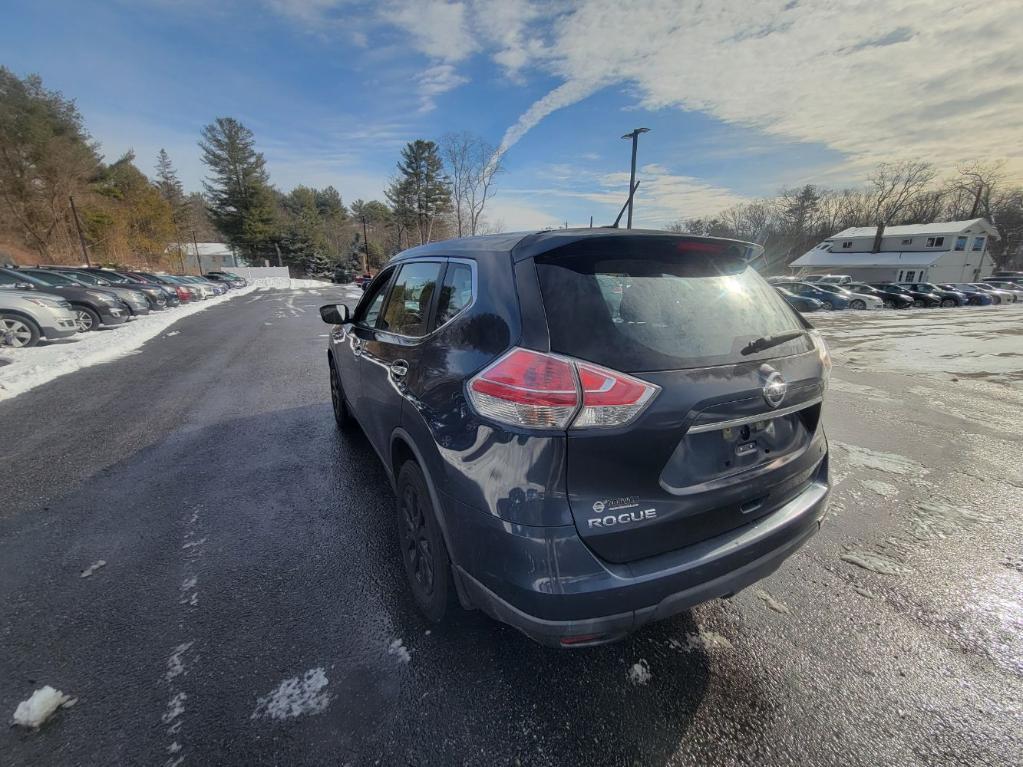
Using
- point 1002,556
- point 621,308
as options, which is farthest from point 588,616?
point 1002,556

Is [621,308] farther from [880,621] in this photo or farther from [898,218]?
[898,218]

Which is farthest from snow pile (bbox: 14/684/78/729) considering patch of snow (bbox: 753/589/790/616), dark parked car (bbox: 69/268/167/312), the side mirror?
dark parked car (bbox: 69/268/167/312)

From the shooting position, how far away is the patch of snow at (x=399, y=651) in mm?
1953

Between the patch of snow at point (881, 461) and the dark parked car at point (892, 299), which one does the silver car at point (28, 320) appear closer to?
the patch of snow at point (881, 461)

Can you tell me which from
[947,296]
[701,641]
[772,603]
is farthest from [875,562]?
[947,296]

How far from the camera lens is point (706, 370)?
→ 1.59 metres

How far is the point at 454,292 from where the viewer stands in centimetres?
209

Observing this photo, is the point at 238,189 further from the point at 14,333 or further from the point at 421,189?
the point at 14,333

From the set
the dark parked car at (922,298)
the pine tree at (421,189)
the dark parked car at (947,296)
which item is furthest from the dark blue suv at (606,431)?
the pine tree at (421,189)

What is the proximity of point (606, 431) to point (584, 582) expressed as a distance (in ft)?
1.65

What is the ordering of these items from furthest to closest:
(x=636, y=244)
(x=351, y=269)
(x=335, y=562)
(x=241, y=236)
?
(x=351, y=269)
(x=241, y=236)
(x=335, y=562)
(x=636, y=244)

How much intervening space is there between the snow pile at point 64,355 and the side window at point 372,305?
5708 mm

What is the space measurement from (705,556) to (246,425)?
486cm

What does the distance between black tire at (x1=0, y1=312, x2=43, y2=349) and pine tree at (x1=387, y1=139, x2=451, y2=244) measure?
48479mm
